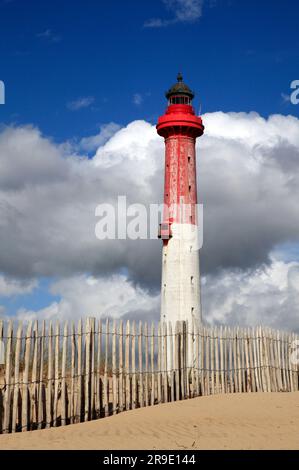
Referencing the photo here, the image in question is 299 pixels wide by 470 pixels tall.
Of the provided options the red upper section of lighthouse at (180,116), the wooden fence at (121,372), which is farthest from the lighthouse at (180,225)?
the wooden fence at (121,372)

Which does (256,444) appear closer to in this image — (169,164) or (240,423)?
(240,423)

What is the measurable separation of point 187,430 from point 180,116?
58.9ft

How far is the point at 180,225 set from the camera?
25359 millimetres

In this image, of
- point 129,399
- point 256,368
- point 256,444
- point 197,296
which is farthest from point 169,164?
point 256,444

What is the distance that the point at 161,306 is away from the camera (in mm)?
25328

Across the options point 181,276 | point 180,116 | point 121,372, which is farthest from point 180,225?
point 121,372

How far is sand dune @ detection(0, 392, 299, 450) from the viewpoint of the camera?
31.5 ft

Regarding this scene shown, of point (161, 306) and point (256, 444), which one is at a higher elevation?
point (161, 306)

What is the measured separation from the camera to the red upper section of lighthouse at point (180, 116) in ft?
86.2

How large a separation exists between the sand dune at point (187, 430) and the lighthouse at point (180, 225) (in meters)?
10.6

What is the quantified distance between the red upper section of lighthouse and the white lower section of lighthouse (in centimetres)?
437

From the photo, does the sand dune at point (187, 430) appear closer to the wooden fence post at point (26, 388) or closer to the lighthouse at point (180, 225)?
the wooden fence post at point (26, 388)

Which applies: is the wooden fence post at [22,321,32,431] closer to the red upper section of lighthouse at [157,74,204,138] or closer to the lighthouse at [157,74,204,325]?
the lighthouse at [157,74,204,325]
